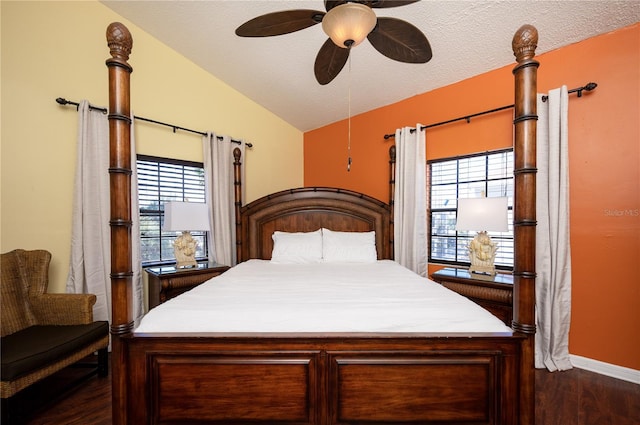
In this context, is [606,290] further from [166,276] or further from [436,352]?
[166,276]

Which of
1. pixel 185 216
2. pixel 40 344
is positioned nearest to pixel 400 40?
pixel 185 216

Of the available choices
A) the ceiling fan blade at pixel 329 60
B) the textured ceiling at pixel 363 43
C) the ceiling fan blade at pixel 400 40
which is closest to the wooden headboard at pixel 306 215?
the textured ceiling at pixel 363 43

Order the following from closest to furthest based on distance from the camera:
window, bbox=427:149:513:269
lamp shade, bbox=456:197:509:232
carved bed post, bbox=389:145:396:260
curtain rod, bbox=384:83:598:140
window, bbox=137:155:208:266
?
curtain rod, bbox=384:83:598:140 < lamp shade, bbox=456:197:509:232 < window, bbox=427:149:513:269 < window, bbox=137:155:208:266 < carved bed post, bbox=389:145:396:260

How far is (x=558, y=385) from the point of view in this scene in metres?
2.10

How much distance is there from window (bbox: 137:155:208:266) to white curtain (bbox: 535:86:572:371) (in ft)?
11.4

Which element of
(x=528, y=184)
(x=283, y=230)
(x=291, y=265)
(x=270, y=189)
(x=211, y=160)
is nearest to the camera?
(x=528, y=184)

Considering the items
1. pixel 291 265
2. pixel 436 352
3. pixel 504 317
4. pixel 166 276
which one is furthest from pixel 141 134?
pixel 504 317

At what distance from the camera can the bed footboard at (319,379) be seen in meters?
1.35

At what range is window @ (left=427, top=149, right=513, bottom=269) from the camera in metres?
2.81

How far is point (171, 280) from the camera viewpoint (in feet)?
8.55

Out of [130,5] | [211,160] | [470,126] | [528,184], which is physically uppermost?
[130,5]

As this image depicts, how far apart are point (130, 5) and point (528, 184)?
11.1 ft

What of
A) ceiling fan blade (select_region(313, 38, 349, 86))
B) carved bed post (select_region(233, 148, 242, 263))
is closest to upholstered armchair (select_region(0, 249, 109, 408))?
carved bed post (select_region(233, 148, 242, 263))

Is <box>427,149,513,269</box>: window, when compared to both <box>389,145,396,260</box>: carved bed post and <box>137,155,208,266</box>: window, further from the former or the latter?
<box>137,155,208,266</box>: window
